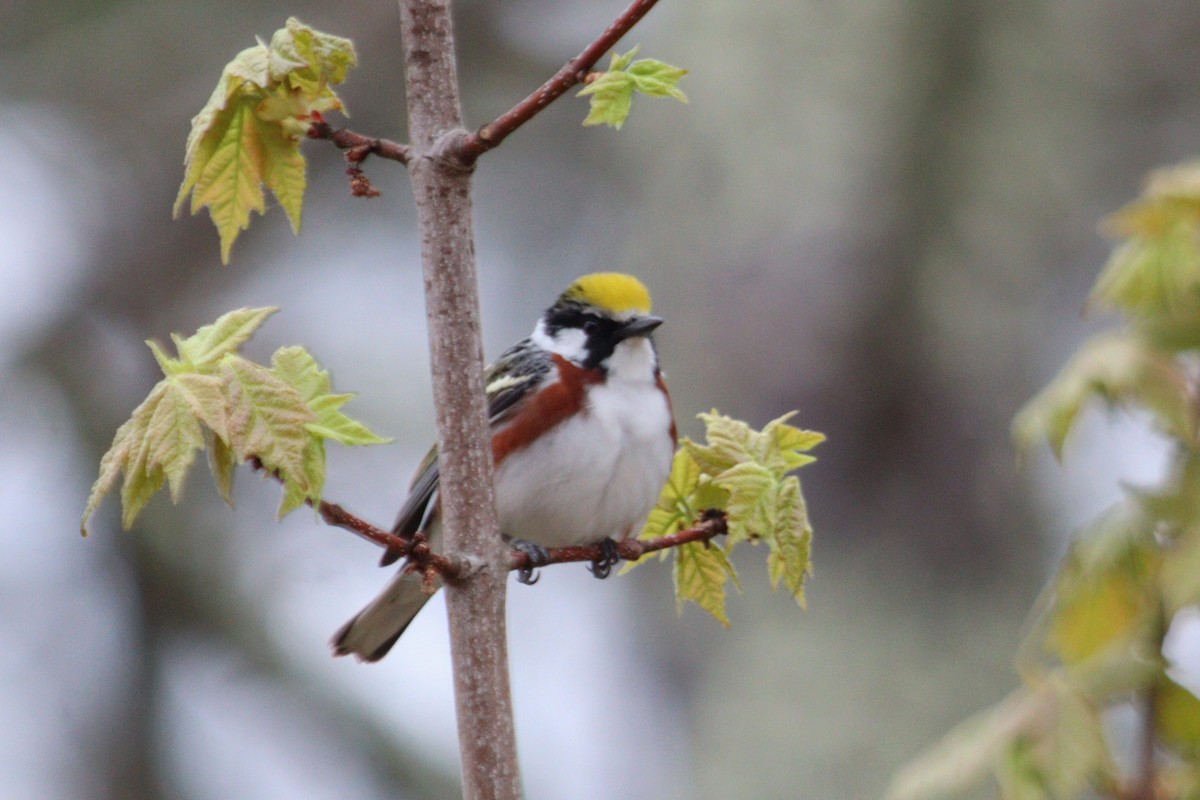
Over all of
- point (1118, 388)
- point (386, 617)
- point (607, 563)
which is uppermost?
point (386, 617)

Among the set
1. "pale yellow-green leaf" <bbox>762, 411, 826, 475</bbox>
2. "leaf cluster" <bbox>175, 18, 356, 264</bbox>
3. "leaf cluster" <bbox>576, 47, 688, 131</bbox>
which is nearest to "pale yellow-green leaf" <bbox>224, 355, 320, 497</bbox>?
"leaf cluster" <bbox>175, 18, 356, 264</bbox>

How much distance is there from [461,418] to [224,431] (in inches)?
11.2

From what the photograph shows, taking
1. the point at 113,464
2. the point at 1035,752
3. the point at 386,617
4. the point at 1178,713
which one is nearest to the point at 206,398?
the point at 113,464

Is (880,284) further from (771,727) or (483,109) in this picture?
(483,109)

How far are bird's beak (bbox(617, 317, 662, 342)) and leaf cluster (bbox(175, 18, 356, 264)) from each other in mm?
1587

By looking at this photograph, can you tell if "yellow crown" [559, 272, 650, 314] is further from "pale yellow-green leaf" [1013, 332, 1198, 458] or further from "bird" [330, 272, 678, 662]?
"pale yellow-green leaf" [1013, 332, 1198, 458]

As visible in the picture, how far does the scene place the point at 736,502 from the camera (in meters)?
2.06

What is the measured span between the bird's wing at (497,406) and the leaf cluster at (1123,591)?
6.17 feet

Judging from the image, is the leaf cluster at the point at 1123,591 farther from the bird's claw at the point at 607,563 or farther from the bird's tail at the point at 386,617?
the bird's tail at the point at 386,617

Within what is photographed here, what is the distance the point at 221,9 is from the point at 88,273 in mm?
1326

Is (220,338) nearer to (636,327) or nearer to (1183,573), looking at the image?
(1183,573)

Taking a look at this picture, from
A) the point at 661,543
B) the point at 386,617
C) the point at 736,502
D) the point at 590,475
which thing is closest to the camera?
the point at 736,502

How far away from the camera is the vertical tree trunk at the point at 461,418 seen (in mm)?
1670

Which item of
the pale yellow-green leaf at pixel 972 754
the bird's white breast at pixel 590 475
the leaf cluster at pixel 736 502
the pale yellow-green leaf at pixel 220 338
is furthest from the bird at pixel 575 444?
the pale yellow-green leaf at pixel 972 754
